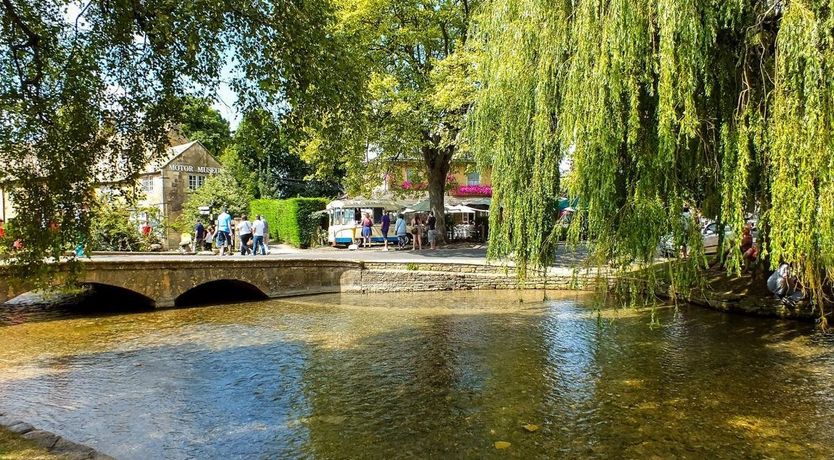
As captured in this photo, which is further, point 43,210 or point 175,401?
point 175,401

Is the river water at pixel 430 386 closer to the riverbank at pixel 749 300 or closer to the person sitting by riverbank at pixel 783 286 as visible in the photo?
the riverbank at pixel 749 300

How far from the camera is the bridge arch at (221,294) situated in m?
16.2

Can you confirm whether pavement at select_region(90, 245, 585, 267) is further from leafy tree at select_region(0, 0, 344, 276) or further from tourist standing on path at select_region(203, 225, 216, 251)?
leafy tree at select_region(0, 0, 344, 276)

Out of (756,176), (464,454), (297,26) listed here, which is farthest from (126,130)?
(756,176)

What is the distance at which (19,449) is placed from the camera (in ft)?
16.2

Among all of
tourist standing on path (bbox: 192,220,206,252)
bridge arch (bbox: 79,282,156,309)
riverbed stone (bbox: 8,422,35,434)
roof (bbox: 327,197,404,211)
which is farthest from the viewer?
roof (bbox: 327,197,404,211)

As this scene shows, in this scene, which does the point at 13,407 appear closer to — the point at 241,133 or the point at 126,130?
the point at 126,130

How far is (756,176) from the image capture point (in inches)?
260

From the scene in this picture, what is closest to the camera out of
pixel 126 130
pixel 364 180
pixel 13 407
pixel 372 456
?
pixel 372 456

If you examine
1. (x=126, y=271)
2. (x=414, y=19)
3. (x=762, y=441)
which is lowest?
(x=762, y=441)

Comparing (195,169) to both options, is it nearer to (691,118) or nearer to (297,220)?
(297,220)

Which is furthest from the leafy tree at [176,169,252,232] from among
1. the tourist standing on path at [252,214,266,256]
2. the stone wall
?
the stone wall

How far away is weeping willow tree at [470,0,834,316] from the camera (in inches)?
222

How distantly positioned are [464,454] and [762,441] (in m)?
3.06
